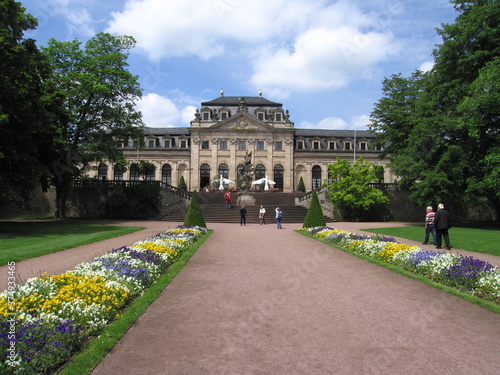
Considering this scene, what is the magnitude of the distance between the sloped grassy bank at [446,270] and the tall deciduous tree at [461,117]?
55.4 feet

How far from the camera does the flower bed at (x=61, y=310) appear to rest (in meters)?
3.96

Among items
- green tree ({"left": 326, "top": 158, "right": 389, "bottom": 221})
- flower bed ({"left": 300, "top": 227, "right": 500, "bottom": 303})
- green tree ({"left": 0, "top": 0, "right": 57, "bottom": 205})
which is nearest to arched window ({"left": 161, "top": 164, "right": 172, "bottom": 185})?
green tree ({"left": 326, "top": 158, "right": 389, "bottom": 221})

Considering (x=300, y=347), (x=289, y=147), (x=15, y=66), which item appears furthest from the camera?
(x=289, y=147)

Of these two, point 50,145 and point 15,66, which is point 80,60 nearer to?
point 50,145

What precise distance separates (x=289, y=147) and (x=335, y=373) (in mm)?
62183

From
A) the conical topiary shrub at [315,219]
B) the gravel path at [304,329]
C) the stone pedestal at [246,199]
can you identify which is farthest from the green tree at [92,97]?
the gravel path at [304,329]

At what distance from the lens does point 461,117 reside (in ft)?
84.2

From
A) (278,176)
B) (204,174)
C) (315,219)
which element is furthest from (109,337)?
(278,176)

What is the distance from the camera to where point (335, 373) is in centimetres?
407

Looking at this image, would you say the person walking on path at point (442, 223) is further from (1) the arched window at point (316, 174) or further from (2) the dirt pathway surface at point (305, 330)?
(1) the arched window at point (316, 174)

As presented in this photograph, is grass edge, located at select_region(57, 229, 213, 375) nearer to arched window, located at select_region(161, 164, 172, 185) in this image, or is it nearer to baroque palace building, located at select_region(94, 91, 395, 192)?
baroque palace building, located at select_region(94, 91, 395, 192)

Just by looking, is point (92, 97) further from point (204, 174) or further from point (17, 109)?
point (204, 174)

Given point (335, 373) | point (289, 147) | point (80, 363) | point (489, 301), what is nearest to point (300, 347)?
point (335, 373)

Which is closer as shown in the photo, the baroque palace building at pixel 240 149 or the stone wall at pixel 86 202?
the stone wall at pixel 86 202
